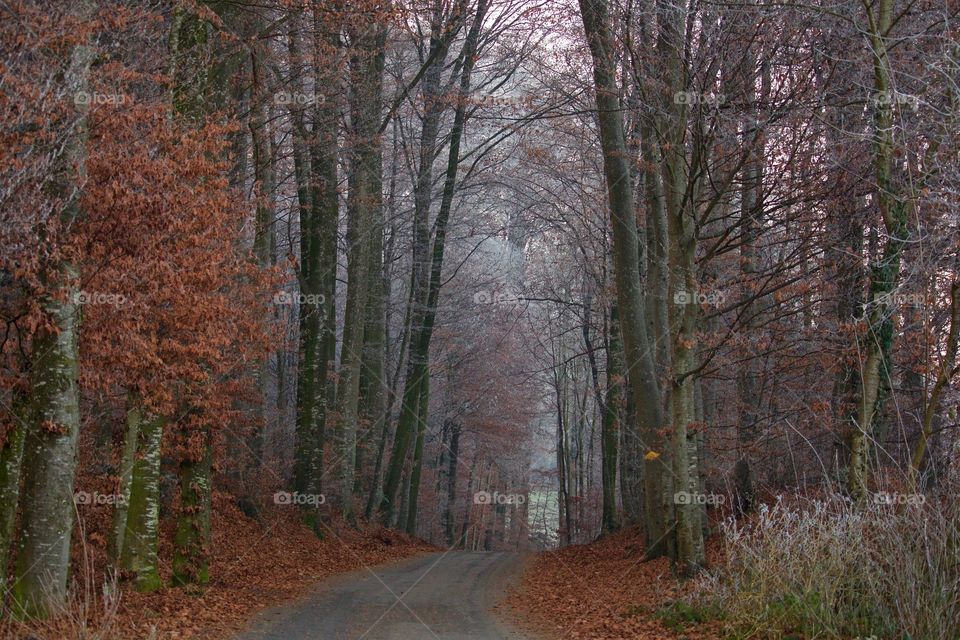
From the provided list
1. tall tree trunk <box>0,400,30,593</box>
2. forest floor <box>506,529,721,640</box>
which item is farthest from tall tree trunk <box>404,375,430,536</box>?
tall tree trunk <box>0,400,30,593</box>

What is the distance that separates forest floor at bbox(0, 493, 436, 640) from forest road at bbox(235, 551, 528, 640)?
0.43 metres

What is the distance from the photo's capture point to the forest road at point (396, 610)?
10.1 metres

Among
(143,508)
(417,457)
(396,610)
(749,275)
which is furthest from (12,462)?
(417,457)

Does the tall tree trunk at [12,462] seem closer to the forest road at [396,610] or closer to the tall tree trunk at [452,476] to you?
the forest road at [396,610]

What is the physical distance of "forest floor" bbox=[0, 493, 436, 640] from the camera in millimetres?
8094

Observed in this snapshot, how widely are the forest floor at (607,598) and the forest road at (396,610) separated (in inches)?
22.8

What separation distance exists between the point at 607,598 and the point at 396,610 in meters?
3.29

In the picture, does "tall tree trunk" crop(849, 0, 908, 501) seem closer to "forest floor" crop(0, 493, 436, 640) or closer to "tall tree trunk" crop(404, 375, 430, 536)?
"forest floor" crop(0, 493, 436, 640)

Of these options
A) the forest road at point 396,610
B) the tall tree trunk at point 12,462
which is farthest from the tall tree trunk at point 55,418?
the forest road at point 396,610

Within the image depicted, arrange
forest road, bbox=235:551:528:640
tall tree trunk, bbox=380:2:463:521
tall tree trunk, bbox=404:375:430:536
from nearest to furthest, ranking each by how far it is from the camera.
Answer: forest road, bbox=235:551:528:640
tall tree trunk, bbox=380:2:463:521
tall tree trunk, bbox=404:375:430:536

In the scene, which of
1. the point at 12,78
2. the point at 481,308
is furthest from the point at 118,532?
the point at 481,308

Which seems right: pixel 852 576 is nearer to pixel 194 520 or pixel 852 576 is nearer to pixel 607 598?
pixel 607 598

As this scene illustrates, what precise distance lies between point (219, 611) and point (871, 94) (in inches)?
416

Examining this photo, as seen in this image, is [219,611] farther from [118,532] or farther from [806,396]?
[806,396]
